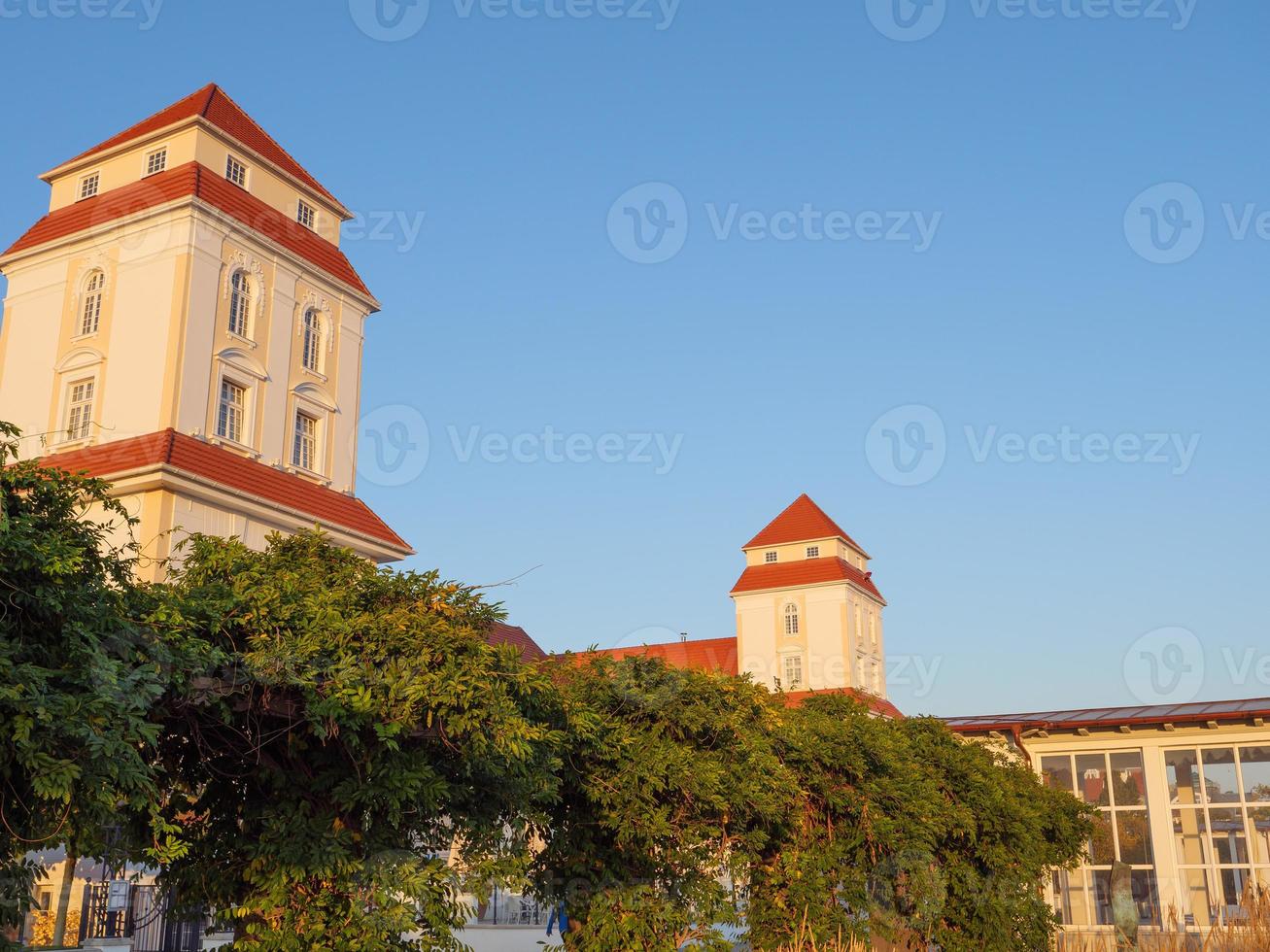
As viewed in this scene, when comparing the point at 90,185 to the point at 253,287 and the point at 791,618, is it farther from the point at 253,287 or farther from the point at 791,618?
the point at 791,618

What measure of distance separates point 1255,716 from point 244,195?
101 ft

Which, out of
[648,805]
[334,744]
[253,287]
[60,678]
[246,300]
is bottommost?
[648,805]

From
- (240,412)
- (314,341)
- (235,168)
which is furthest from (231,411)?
(235,168)

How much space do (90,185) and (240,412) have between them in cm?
901

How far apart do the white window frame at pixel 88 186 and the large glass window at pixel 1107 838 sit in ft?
106

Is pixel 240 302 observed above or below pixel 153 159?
below

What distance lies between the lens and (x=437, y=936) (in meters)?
9.88

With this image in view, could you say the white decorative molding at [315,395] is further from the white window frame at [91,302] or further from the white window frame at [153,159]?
the white window frame at [153,159]

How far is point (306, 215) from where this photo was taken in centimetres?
3722

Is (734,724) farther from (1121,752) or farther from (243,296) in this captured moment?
(243,296)

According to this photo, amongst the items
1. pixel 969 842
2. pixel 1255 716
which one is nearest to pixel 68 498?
pixel 969 842

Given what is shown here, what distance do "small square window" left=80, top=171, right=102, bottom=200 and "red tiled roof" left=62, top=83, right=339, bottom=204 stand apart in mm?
597

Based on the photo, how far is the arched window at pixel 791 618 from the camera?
6888cm

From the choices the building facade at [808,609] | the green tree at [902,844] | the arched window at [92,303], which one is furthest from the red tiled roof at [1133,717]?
the building facade at [808,609]
